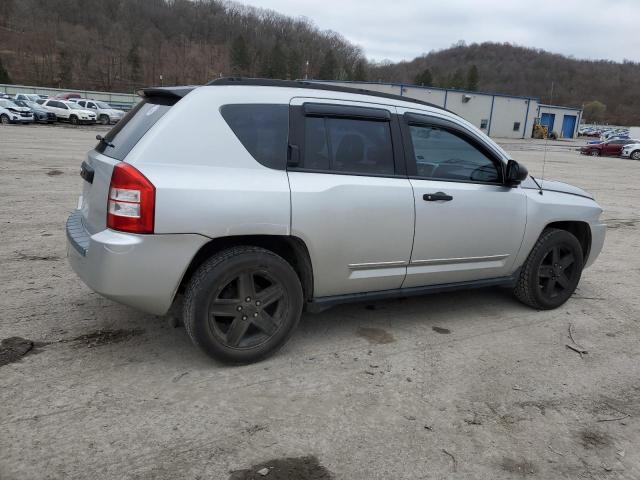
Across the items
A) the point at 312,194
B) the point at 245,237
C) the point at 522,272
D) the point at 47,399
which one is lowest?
the point at 47,399

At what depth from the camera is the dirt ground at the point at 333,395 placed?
8.53 feet

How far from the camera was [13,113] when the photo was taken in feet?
98.3

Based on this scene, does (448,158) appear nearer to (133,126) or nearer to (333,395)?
(333,395)

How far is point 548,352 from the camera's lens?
13.1 feet

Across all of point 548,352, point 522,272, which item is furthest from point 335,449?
point 522,272

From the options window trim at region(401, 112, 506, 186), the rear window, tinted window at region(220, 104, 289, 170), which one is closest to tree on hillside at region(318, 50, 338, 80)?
window trim at region(401, 112, 506, 186)

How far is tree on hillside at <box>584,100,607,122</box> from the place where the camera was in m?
121

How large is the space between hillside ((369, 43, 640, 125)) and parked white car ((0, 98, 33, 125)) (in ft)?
336

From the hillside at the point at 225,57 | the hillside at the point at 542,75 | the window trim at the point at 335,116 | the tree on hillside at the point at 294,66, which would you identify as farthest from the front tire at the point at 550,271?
the hillside at the point at 542,75

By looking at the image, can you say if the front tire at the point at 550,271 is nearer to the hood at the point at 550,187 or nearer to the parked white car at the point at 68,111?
the hood at the point at 550,187

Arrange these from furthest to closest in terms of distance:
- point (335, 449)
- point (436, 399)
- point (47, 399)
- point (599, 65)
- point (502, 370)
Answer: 1. point (599, 65)
2. point (502, 370)
3. point (436, 399)
4. point (47, 399)
5. point (335, 449)

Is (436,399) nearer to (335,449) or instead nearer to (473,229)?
(335,449)

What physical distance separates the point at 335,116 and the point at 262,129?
578 mm

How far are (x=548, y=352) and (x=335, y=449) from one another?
2.14 meters
